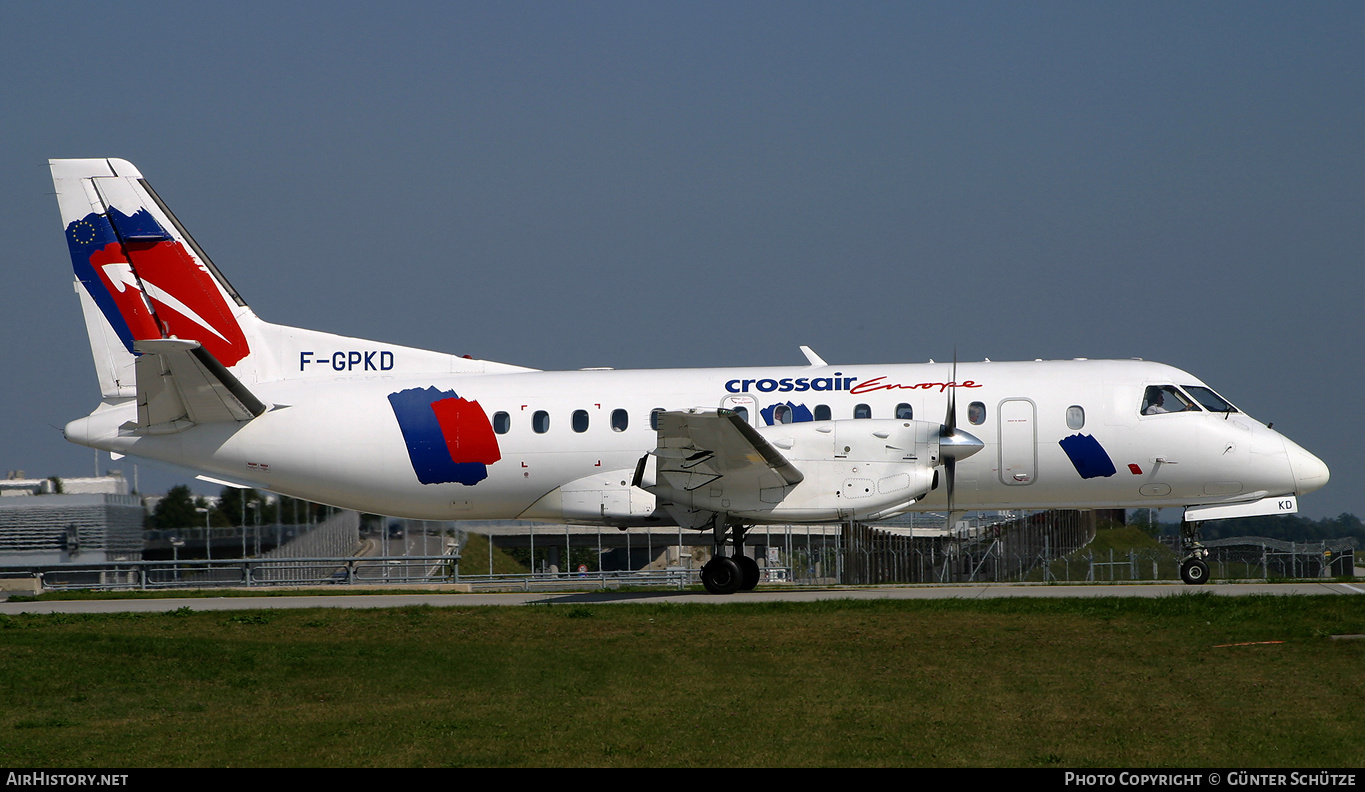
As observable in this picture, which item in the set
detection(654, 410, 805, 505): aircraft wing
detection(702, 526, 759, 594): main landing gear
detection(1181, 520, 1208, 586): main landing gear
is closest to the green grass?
detection(654, 410, 805, 505): aircraft wing

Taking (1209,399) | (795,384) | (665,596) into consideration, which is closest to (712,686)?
(665,596)

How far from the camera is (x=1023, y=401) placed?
66.4 ft

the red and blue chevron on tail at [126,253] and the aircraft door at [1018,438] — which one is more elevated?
the red and blue chevron on tail at [126,253]

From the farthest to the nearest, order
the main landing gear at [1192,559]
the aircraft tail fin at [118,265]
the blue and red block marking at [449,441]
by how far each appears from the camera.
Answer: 1. the aircraft tail fin at [118,265]
2. the blue and red block marking at [449,441]
3. the main landing gear at [1192,559]

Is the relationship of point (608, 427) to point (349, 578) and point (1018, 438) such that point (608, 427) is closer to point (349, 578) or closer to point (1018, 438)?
point (1018, 438)

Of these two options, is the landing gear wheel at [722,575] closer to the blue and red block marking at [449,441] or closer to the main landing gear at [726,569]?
the main landing gear at [726,569]

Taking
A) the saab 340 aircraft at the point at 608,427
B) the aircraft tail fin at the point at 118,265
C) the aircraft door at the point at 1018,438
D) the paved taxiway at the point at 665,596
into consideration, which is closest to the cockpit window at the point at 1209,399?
the saab 340 aircraft at the point at 608,427

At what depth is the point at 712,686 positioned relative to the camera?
491 inches

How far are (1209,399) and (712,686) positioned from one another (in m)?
12.0

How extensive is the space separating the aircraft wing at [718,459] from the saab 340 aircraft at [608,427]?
0.05 metres

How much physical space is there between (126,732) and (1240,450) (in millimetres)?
16892

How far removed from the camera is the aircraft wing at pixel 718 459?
59.6 feet

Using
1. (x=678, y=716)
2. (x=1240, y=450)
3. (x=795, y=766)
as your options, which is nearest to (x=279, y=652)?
(x=678, y=716)
